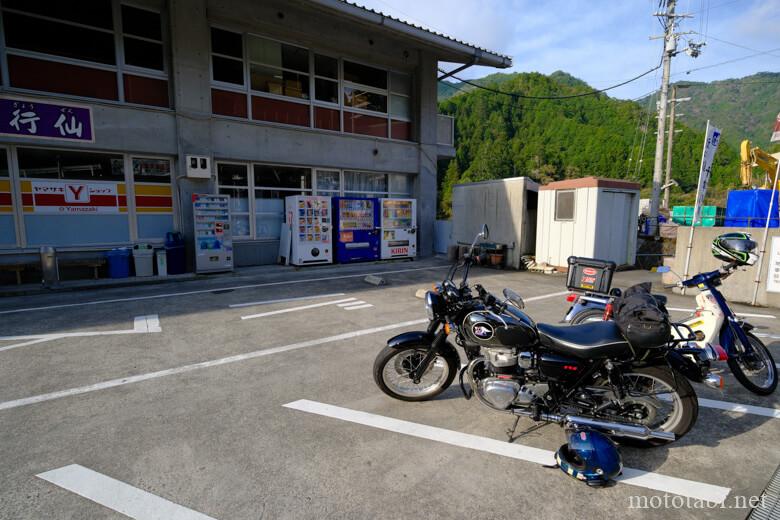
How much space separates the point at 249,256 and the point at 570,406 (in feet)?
32.5

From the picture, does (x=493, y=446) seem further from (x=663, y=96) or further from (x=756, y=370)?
(x=663, y=96)

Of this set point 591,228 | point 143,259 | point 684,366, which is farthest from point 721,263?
point 143,259

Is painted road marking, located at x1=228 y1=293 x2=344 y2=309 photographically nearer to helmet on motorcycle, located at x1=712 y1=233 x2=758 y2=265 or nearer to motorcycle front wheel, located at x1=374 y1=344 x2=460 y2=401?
motorcycle front wheel, located at x1=374 y1=344 x2=460 y2=401

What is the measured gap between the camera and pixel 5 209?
849 centimetres

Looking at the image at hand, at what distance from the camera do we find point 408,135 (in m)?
14.4

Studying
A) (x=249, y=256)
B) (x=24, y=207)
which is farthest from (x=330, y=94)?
(x=24, y=207)

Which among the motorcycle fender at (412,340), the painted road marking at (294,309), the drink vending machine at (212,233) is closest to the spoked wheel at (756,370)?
the motorcycle fender at (412,340)

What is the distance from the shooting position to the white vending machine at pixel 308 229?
35.5ft

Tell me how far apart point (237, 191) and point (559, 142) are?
58.6 m

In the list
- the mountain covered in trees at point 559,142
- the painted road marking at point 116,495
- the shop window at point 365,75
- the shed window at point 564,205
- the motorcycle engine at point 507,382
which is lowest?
the painted road marking at point 116,495

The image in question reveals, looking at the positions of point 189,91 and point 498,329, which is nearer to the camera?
point 498,329

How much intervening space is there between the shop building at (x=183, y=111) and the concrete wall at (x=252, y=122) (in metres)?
0.03

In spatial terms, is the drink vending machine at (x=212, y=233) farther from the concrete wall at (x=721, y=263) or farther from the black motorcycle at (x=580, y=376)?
the concrete wall at (x=721, y=263)

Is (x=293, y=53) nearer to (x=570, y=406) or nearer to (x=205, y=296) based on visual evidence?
(x=205, y=296)
